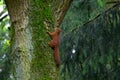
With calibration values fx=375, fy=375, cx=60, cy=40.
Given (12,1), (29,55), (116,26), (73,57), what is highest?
(12,1)

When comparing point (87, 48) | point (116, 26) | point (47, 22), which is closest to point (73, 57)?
point (87, 48)

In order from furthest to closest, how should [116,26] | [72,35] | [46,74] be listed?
1. [72,35]
2. [116,26]
3. [46,74]

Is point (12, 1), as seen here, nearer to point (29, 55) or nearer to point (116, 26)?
point (29, 55)

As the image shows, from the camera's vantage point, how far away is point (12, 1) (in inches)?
79.7

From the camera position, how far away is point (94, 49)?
4312 millimetres

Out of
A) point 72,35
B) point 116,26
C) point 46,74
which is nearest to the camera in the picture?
point 46,74

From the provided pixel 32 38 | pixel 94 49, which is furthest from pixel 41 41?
pixel 94 49

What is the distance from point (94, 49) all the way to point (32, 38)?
7.86ft

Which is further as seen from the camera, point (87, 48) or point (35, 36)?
point (87, 48)

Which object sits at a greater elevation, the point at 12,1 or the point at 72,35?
the point at 12,1

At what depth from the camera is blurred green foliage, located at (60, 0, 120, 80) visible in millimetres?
4121

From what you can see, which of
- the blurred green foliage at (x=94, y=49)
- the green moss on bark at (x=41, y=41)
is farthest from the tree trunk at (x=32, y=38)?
the blurred green foliage at (x=94, y=49)

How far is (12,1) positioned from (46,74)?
17.2 inches

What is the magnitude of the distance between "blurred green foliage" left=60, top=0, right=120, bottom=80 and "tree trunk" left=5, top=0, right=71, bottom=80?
2.00 m
